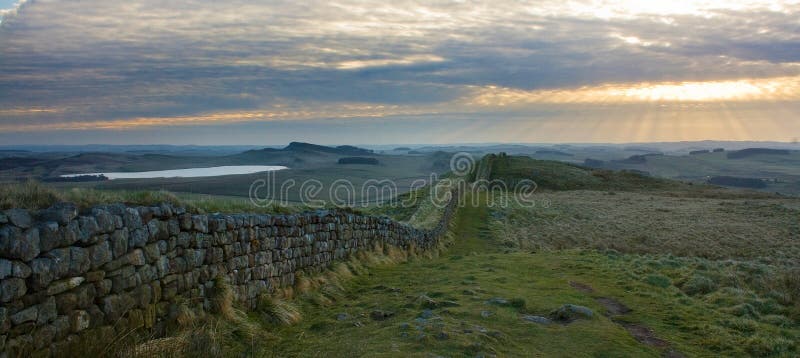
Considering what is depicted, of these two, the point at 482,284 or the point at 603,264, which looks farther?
the point at 603,264

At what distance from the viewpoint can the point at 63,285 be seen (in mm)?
6266

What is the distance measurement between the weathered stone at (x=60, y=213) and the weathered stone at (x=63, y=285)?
667mm

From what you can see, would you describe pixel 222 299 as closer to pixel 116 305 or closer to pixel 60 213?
pixel 116 305

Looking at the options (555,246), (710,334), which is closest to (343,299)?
(710,334)

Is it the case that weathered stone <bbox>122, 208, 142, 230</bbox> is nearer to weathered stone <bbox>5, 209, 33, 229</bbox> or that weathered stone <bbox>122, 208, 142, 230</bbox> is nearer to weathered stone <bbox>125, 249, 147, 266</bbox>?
weathered stone <bbox>125, 249, 147, 266</bbox>

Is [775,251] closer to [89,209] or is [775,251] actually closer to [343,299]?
[343,299]

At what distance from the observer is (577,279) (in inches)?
624

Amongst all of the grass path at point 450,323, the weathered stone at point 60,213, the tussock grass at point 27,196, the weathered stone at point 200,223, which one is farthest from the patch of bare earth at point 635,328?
the tussock grass at point 27,196

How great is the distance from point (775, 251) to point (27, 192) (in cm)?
3327

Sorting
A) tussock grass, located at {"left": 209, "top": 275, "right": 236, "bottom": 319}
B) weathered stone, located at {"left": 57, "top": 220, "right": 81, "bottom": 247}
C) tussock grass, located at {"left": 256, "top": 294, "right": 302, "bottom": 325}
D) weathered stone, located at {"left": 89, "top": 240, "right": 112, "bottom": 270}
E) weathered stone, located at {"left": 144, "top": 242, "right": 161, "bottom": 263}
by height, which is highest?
weathered stone, located at {"left": 57, "top": 220, "right": 81, "bottom": 247}

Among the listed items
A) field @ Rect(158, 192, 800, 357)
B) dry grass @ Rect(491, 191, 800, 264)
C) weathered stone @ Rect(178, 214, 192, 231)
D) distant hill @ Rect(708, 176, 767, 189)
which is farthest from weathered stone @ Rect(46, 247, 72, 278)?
distant hill @ Rect(708, 176, 767, 189)

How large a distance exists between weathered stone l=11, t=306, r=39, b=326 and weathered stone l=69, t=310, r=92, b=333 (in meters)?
0.49

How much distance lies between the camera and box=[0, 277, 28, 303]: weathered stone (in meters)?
5.58

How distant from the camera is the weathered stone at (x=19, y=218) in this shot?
5.84 m
